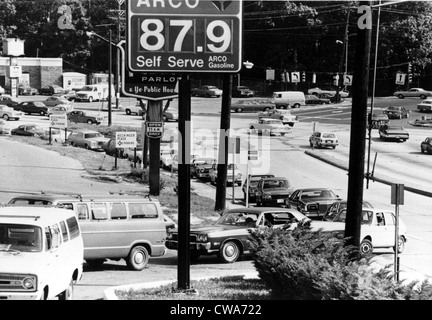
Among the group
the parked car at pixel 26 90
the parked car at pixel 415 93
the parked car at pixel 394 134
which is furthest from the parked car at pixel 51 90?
the parked car at pixel 394 134

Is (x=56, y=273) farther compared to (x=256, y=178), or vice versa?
(x=256, y=178)

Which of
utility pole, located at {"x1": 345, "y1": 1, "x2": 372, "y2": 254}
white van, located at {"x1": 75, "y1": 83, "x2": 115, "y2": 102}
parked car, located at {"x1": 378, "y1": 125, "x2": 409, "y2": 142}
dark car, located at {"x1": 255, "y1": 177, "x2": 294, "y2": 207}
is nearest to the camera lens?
utility pole, located at {"x1": 345, "y1": 1, "x2": 372, "y2": 254}

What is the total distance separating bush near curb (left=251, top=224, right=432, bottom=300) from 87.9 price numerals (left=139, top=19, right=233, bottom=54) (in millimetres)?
3604

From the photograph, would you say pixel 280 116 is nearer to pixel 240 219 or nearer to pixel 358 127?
pixel 240 219

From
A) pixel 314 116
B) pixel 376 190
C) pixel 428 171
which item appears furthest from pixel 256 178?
pixel 314 116

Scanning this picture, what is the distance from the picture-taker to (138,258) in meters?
20.8

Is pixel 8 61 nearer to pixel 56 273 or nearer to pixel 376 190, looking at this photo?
pixel 376 190

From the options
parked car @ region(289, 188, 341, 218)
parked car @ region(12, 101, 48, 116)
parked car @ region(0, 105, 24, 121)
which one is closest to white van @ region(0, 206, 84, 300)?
parked car @ region(289, 188, 341, 218)

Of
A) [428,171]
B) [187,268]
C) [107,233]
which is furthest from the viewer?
[428,171]

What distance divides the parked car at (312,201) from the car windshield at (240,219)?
31.6 ft

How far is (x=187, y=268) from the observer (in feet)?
49.1

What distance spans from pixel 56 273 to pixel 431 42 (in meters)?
94.6

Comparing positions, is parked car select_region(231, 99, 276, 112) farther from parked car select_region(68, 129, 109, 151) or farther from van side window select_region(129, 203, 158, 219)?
van side window select_region(129, 203, 158, 219)

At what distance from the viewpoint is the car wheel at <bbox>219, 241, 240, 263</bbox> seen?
22.5 metres
